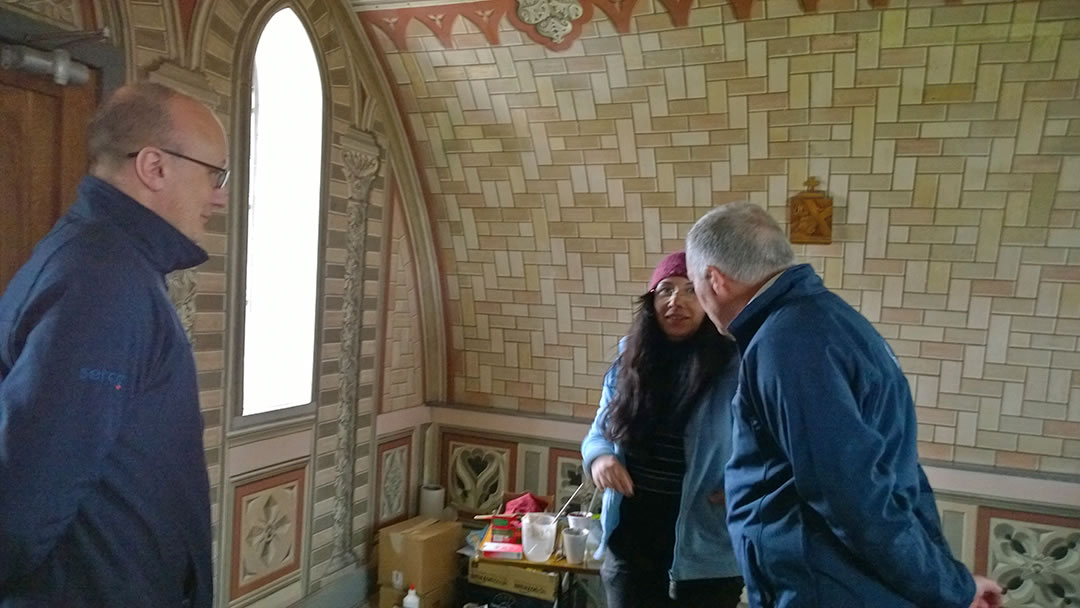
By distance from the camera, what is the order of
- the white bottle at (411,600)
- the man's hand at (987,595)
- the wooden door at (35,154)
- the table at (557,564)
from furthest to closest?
the white bottle at (411,600), the table at (557,564), the wooden door at (35,154), the man's hand at (987,595)

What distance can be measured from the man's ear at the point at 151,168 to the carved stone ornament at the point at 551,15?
1711 millimetres

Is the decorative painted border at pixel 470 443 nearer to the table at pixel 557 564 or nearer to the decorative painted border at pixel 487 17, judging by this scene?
the table at pixel 557 564

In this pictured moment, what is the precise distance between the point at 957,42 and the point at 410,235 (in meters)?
2.25

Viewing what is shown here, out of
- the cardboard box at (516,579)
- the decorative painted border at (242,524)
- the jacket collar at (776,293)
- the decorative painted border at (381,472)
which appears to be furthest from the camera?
the decorative painted border at (381,472)

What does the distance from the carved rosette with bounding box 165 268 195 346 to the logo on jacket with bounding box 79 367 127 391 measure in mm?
1138

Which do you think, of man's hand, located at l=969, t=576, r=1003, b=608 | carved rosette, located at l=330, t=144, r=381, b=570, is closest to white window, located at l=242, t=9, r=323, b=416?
carved rosette, located at l=330, t=144, r=381, b=570

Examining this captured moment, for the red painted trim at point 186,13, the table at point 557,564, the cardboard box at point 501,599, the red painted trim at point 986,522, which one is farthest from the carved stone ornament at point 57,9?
the red painted trim at point 986,522

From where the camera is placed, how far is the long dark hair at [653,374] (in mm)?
2025

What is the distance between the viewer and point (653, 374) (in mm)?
2084

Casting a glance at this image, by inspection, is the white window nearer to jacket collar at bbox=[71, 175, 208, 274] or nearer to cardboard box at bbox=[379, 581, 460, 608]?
cardboard box at bbox=[379, 581, 460, 608]

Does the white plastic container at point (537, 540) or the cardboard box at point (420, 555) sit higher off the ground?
the white plastic container at point (537, 540)

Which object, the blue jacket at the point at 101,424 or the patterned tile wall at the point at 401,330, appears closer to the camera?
the blue jacket at the point at 101,424

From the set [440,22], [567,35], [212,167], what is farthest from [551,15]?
[212,167]

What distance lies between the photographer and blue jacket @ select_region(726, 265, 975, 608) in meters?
1.27
